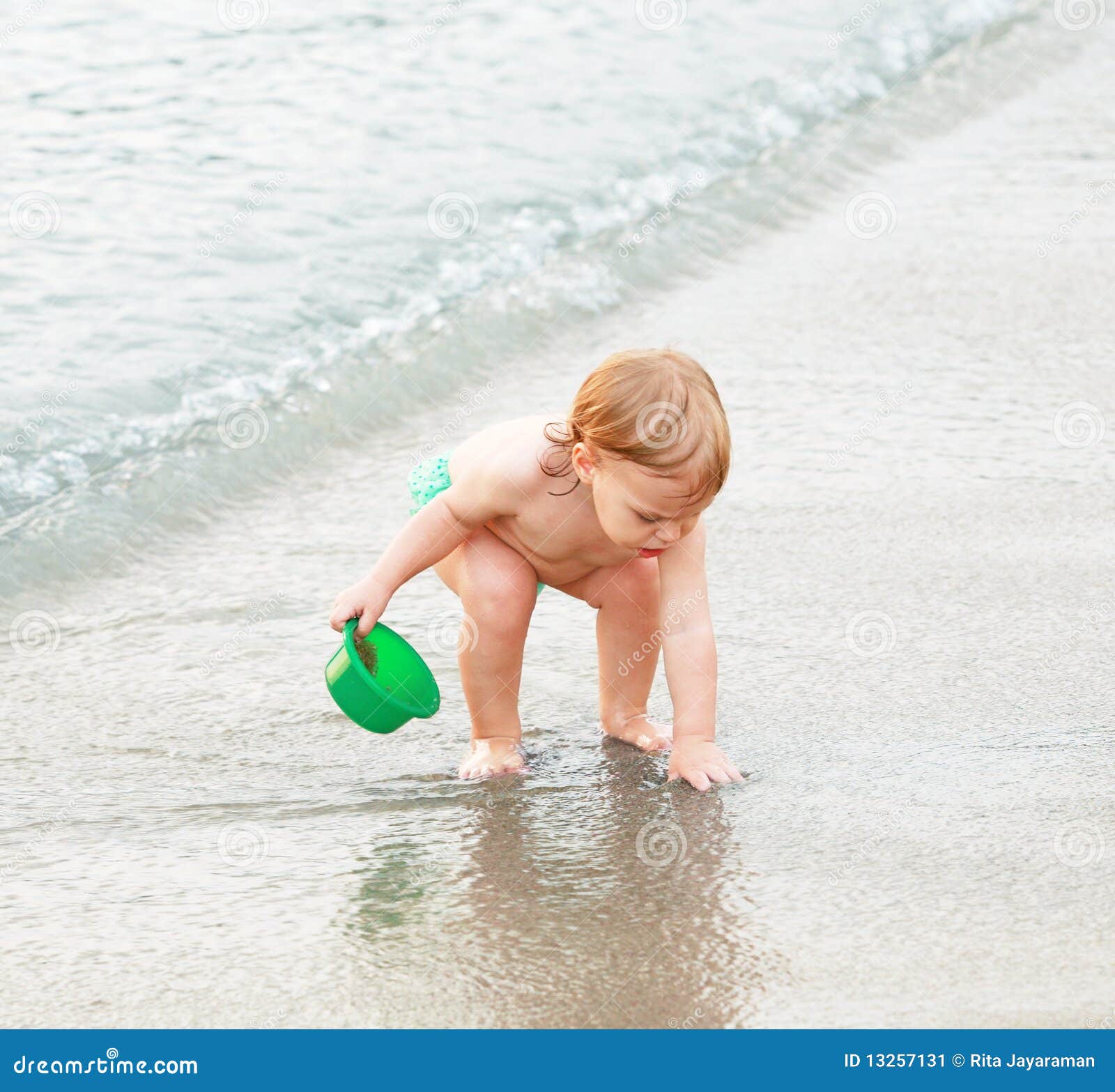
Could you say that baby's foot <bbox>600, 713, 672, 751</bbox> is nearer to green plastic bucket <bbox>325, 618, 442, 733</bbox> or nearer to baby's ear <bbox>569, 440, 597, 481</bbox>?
green plastic bucket <bbox>325, 618, 442, 733</bbox>

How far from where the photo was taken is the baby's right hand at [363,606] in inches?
119

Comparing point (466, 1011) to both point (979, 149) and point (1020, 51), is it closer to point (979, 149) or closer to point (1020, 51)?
point (979, 149)

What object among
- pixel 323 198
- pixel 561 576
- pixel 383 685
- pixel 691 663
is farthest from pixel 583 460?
pixel 323 198

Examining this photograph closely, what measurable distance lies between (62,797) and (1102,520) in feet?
8.48

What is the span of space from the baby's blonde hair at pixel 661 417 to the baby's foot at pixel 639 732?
2.03 feet

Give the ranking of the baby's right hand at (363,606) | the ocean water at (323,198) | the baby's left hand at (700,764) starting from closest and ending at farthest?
the baby's left hand at (700,764) < the baby's right hand at (363,606) < the ocean water at (323,198)

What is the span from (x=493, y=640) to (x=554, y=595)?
2.82 ft

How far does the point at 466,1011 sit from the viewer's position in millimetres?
2182

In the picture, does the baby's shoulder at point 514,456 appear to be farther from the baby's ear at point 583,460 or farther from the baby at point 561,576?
the baby's ear at point 583,460

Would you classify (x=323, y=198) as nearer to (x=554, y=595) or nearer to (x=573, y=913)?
(x=554, y=595)

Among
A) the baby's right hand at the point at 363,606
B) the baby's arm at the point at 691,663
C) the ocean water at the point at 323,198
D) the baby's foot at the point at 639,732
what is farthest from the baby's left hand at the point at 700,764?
the ocean water at the point at 323,198

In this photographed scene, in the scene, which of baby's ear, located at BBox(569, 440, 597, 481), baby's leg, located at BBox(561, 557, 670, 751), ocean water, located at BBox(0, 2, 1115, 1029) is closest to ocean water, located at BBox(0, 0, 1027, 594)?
ocean water, located at BBox(0, 2, 1115, 1029)
